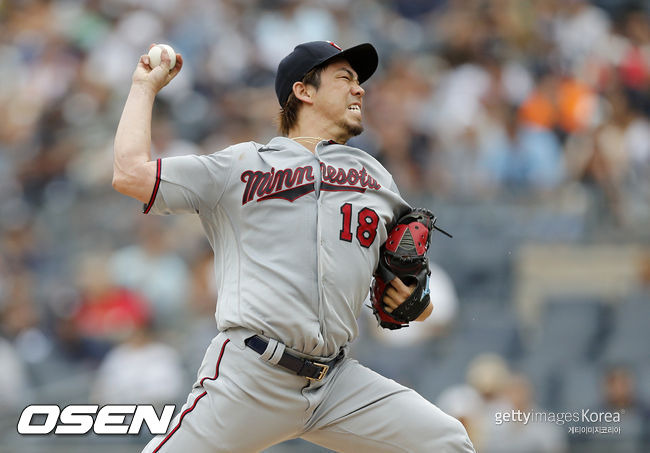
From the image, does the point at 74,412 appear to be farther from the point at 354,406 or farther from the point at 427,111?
the point at 427,111

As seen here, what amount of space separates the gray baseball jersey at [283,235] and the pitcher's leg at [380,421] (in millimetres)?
162

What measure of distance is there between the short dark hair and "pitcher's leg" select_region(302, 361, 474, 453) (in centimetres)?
90

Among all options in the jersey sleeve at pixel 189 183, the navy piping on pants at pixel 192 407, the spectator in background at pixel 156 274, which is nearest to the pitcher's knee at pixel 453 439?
the navy piping on pants at pixel 192 407

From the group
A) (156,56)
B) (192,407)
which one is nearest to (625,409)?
(192,407)

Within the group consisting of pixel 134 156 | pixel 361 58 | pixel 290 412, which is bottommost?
pixel 290 412

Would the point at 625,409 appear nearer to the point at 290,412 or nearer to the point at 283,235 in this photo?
the point at 290,412

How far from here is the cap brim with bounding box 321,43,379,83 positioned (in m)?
3.33

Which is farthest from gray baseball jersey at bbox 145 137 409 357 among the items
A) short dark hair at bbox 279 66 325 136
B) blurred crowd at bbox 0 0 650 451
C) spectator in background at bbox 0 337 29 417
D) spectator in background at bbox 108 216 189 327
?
spectator in background at bbox 108 216 189 327

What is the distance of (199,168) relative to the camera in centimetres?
301

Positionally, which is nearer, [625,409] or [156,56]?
Result: [156,56]

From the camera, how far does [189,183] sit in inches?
117

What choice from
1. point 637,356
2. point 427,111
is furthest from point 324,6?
point 637,356

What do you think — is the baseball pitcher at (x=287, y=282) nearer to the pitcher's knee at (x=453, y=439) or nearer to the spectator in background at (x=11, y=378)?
the pitcher's knee at (x=453, y=439)

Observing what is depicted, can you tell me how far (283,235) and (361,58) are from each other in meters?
0.77
